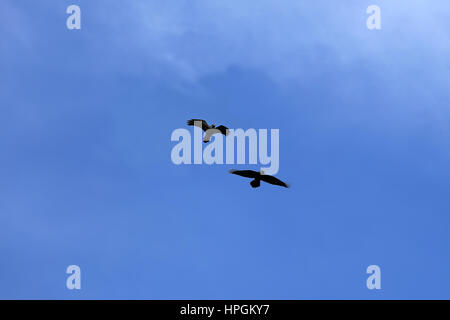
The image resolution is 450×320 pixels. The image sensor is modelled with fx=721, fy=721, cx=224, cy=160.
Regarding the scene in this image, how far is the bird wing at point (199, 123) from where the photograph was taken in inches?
2012

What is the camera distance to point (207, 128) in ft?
168

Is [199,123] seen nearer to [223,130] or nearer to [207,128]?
[207,128]

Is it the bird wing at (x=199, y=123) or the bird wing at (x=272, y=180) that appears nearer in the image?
the bird wing at (x=199, y=123)

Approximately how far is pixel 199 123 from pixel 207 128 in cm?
70

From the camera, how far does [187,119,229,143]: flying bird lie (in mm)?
51000

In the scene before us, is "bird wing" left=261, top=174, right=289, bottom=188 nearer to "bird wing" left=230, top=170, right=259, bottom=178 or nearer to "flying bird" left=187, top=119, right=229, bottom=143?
"bird wing" left=230, top=170, right=259, bottom=178

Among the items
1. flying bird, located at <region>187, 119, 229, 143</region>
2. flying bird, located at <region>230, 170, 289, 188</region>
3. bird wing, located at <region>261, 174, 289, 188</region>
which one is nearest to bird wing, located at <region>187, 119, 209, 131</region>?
flying bird, located at <region>187, 119, 229, 143</region>

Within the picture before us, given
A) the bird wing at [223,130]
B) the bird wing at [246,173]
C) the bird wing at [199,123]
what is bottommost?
the bird wing at [246,173]

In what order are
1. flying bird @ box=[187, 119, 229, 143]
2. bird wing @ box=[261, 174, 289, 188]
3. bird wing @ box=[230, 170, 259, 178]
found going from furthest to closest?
1. bird wing @ box=[261, 174, 289, 188]
2. bird wing @ box=[230, 170, 259, 178]
3. flying bird @ box=[187, 119, 229, 143]

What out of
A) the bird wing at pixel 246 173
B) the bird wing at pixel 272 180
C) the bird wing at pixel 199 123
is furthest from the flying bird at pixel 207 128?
the bird wing at pixel 272 180

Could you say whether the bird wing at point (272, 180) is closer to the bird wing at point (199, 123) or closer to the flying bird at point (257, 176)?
the flying bird at point (257, 176)
